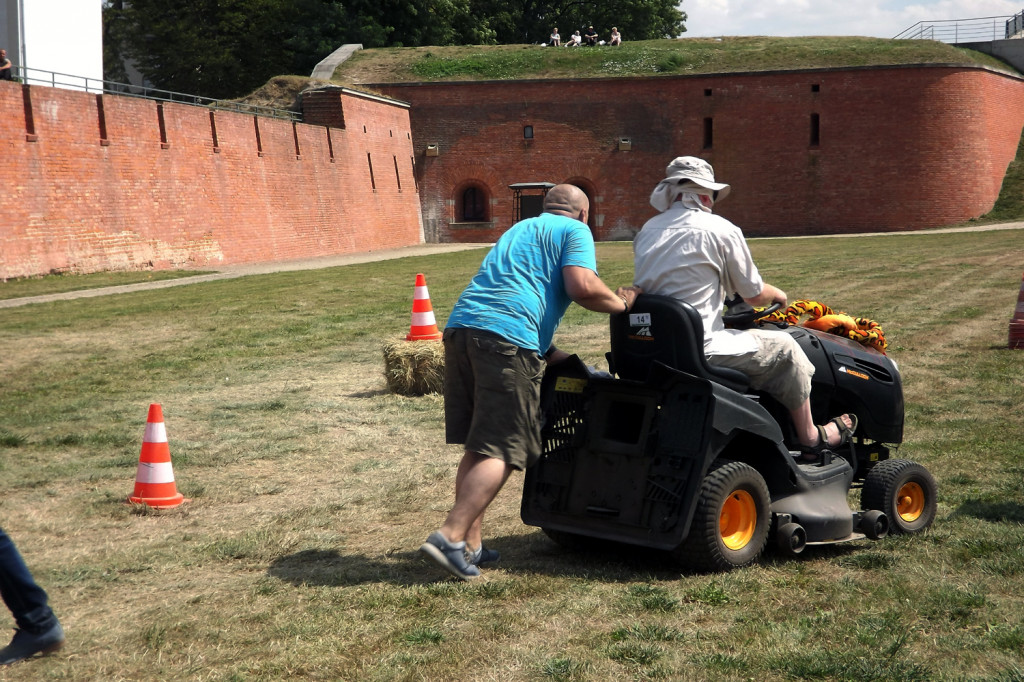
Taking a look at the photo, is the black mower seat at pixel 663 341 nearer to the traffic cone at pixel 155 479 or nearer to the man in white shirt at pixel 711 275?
the man in white shirt at pixel 711 275

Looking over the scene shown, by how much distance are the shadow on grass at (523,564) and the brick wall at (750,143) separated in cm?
3977

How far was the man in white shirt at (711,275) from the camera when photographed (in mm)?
4340

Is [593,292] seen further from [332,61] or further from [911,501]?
[332,61]

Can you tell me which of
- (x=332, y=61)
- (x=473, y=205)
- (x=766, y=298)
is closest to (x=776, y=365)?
(x=766, y=298)

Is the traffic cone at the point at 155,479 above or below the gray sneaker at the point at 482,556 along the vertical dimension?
above

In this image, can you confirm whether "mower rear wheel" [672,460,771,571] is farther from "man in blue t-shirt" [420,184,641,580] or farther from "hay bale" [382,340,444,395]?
"hay bale" [382,340,444,395]

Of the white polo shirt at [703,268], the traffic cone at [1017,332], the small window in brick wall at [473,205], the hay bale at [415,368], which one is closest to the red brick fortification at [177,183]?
the small window in brick wall at [473,205]

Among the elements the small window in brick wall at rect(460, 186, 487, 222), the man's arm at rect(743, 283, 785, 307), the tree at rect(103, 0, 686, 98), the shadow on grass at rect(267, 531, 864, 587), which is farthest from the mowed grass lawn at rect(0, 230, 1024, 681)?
the tree at rect(103, 0, 686, 98)

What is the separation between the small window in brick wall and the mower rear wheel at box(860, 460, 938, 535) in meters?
41.7

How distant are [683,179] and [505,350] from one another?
1.02 metres

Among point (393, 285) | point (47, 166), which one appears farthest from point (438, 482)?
point (47, 166)

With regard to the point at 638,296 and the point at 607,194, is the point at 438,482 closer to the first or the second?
the point at 638,296

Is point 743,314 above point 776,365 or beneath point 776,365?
above

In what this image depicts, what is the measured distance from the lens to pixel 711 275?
4359mm
